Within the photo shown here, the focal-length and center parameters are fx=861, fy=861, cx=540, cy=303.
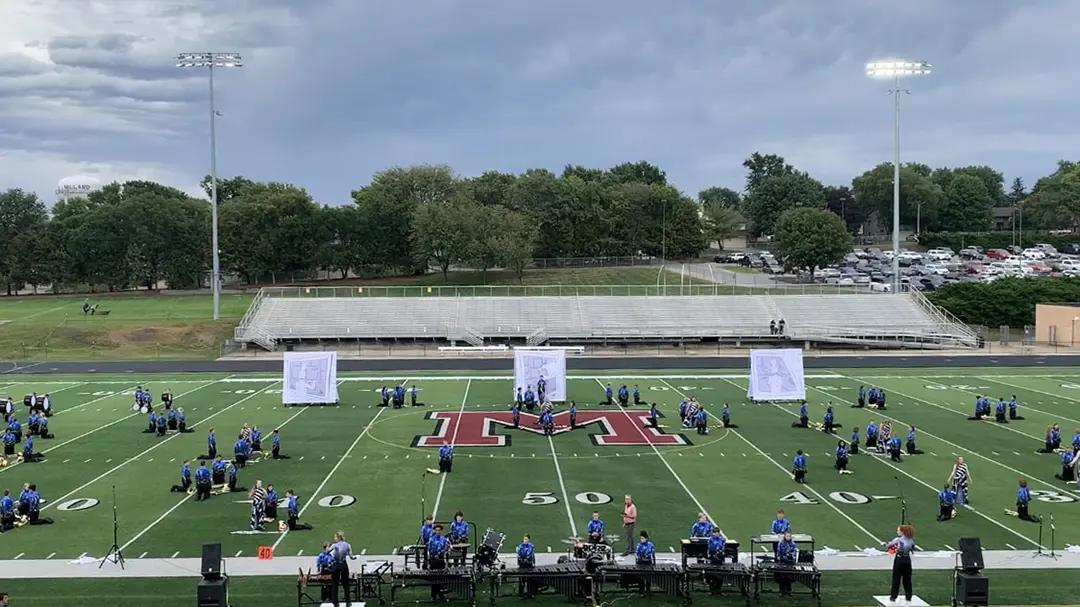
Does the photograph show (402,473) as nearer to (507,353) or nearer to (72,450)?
(72,450)

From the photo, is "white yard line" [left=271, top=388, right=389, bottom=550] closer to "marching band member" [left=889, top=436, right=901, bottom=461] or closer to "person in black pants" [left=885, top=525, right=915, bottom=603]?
"person in black pants" [left=885, top=525, right=915, bottom=603]

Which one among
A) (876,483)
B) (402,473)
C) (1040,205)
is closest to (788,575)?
(876,483)

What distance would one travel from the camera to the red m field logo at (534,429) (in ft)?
93.0

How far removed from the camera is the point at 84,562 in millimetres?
17078

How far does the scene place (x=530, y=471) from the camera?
24375 millimetres

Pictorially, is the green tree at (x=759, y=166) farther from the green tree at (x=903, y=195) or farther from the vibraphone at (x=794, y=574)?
the vibraphone at (x=794, y=574)

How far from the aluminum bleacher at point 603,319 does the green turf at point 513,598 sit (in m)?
39.7

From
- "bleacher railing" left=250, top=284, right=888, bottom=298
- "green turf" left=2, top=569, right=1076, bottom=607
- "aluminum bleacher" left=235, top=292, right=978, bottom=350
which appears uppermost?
"bleacher railing" left=250, top=284, right=888, bottom=298

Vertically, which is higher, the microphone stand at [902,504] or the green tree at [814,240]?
the green tree at [814,240]

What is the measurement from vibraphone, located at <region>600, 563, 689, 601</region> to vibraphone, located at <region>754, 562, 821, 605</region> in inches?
53.7

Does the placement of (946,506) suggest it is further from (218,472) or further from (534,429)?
(218,472)

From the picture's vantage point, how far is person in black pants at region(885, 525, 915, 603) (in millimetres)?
14000

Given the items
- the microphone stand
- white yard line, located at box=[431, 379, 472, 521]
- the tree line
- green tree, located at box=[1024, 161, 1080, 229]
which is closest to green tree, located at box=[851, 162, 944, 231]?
green tree, located at box=[1024, 161, 1080, 229]

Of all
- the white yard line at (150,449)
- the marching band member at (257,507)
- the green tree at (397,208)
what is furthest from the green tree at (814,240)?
the marching band member at (257,507)
